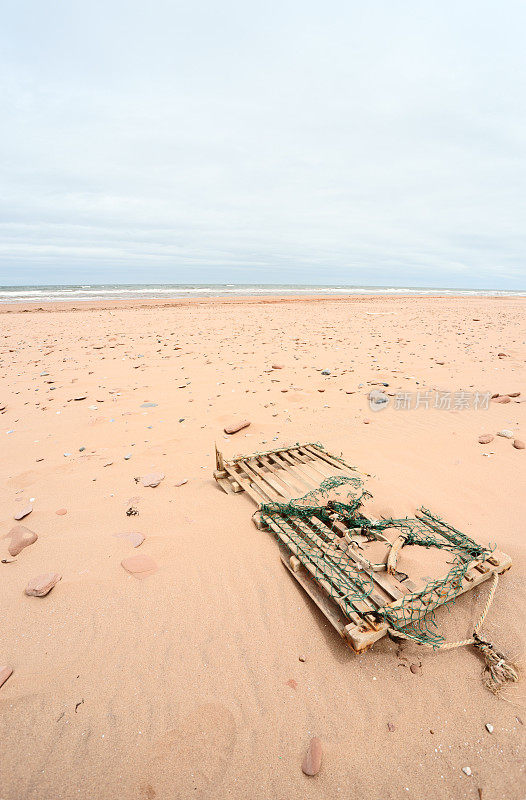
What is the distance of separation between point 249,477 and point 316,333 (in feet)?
31.4

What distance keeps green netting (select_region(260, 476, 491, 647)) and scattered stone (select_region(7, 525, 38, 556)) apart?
2046mm

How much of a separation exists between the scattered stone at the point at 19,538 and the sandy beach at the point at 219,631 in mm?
55

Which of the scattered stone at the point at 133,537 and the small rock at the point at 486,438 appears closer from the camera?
the scattered stone at the point at 133,537

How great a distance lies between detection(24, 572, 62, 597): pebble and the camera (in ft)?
7.98

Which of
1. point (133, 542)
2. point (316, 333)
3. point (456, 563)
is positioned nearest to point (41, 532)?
point (133, 542)

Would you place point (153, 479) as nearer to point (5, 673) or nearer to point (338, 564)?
point (5, 673)

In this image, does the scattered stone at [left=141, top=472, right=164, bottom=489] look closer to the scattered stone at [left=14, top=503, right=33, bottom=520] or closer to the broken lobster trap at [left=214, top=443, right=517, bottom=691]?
the broken lobster trap at [left=214, top=443, right=517, bottom=691]

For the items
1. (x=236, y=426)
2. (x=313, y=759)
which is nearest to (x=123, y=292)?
(x=236, y=426)

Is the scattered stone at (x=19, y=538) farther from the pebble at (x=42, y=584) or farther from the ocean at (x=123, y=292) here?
the ocean at (x=123, y=292)

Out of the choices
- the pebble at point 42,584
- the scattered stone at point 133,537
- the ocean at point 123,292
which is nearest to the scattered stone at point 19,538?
the pebble at point 42,584

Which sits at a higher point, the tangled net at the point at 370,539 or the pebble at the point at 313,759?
the tangled net at the point at 370,539

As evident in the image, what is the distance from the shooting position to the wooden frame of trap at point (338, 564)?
211cm

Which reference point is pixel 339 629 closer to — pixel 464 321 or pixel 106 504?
pixel 106 504

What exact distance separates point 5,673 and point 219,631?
1262mm
